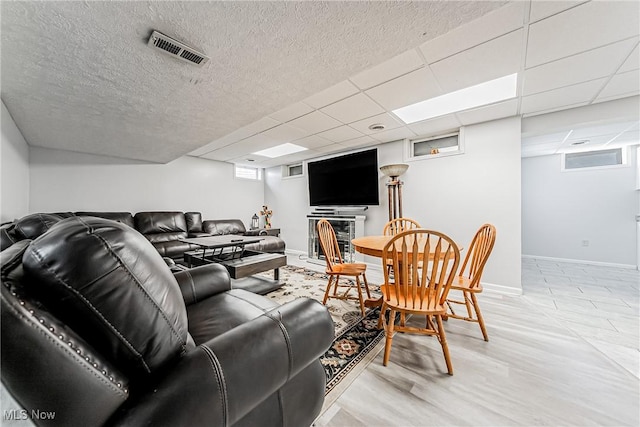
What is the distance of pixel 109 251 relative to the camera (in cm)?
58

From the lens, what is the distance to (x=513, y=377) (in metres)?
1.42

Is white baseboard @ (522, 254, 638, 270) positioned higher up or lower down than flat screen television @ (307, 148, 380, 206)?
lower down

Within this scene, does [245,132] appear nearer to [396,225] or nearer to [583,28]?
[396,225]

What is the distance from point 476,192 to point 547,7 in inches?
85.0

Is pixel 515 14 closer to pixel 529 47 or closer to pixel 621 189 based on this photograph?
pixel 529 47

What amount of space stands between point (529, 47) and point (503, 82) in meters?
0.60

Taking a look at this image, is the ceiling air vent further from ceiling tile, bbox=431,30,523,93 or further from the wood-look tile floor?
the wood-look tile floor

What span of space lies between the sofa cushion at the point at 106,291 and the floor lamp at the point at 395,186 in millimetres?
3388

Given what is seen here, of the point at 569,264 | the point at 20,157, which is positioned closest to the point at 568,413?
the point at 569,264

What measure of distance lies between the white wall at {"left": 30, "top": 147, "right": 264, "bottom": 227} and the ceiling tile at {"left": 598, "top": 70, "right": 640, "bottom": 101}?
20.1 ft

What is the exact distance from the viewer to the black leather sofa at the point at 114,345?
44 cm

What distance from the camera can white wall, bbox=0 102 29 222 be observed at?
210cm

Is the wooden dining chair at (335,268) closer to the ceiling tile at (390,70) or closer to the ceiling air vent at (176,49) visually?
the ceiling tile at (390,70)

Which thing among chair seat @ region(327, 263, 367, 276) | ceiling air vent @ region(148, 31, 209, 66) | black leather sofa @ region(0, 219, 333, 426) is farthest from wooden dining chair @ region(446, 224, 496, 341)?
ceiling air vent @ region(148, 31, 209, 66)
